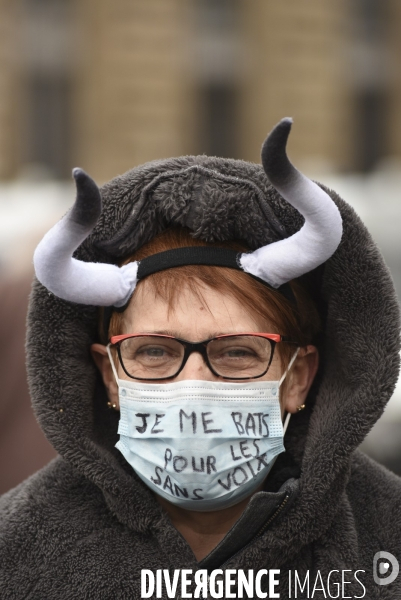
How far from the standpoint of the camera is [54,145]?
15961mm

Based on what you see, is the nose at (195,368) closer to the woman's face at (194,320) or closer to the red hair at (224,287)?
the woman's face at (194,320)

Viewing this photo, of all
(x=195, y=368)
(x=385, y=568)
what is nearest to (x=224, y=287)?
(x=195, y=368)

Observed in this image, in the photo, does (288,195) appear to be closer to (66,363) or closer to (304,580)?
(66,363)

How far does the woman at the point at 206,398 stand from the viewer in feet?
8.00

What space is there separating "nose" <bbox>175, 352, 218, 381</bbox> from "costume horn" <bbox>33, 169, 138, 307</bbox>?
26 centimetres

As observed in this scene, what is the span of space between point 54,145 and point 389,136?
653cm

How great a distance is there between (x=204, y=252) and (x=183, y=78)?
14.1 metres

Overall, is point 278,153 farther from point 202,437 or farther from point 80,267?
point 202,437

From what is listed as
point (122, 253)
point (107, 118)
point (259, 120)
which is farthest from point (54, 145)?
point (122, 253)

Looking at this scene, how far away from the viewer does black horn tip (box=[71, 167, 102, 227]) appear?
223cm

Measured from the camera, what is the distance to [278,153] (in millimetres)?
2178

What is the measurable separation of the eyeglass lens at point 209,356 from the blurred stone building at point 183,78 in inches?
507

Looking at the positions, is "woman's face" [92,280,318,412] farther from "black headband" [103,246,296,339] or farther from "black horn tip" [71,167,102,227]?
"black horn tip" [71,167,102,227]

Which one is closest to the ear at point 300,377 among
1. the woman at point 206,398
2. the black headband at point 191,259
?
the woman at point 206,398
